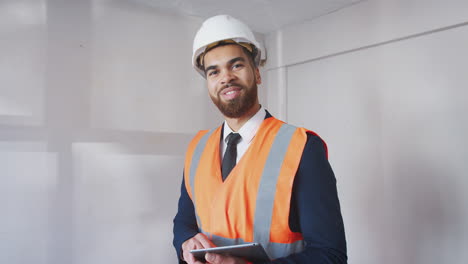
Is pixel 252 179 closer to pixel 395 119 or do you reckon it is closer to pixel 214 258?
pixel 214 258

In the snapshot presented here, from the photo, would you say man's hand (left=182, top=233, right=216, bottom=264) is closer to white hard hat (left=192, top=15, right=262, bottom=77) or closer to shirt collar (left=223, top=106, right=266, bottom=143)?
shirt collar (left=223, top=106, right=266, bottom=143)

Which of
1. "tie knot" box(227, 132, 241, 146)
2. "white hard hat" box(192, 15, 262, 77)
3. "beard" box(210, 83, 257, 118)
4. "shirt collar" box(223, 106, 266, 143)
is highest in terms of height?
"white hard hat" box(192, 15, 262, 77)

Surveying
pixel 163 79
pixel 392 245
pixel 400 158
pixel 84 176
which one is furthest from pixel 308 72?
pixel 84 176

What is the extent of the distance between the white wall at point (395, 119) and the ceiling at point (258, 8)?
0.09 m

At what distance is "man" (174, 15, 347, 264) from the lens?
949mm

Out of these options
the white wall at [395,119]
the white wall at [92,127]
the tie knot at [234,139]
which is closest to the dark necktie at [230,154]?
the tie knot at [234,139]

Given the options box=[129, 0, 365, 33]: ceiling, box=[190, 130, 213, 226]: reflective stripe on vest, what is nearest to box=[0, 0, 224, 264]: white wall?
box=[129, 0, 365, 33]: ceiling

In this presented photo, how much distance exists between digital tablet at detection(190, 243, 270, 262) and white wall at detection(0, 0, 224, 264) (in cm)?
113

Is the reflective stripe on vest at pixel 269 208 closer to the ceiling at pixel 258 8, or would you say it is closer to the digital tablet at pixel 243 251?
→ the digital tablet at pixel 243 251

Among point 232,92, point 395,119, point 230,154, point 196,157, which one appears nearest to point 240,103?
point 232,92

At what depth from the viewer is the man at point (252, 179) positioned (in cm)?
95

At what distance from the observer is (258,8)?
2.24 m

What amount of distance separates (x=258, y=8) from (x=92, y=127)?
50.6 inches

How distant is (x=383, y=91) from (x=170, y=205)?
1495 mm
